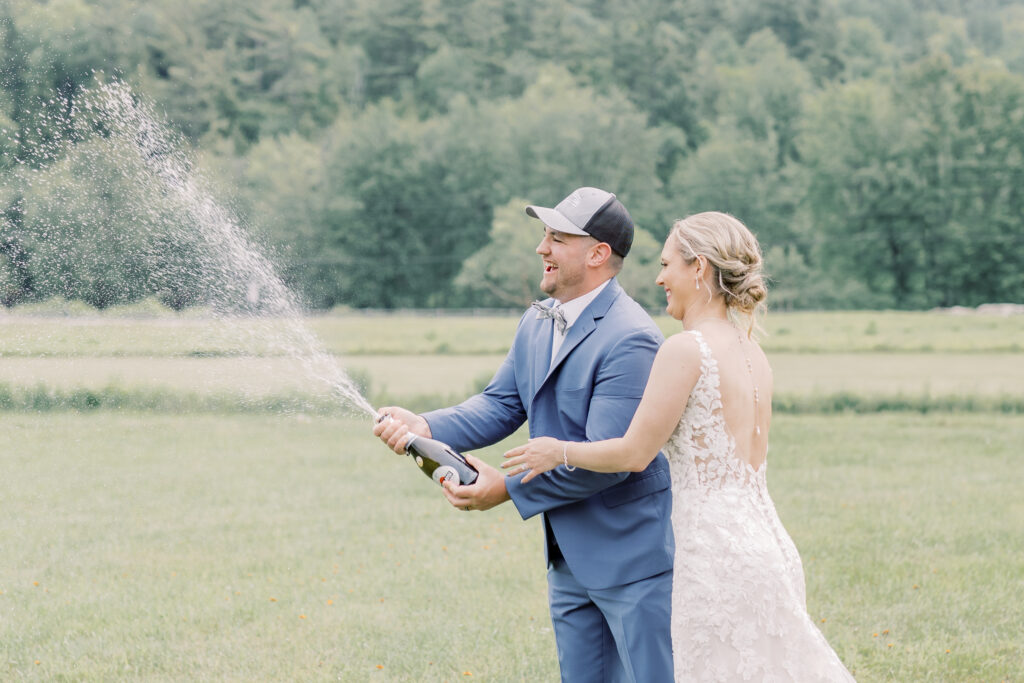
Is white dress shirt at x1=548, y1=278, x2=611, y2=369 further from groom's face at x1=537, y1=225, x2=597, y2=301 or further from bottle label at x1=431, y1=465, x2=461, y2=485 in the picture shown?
bottle label at x1=431, y1=465, x2=461, y2=485

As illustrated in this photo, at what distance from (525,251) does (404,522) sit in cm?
4349

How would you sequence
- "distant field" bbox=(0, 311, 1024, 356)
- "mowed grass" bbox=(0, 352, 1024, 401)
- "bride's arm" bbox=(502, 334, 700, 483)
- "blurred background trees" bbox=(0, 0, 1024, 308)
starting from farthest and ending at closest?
"blurred background trees" bbox=(0, 0, 1024, 308), "mowed grass" bbox=(0, 352, 1024, 401), "distant field" bbox=(0, 311, 1024, 356), "bride's arm" bbox=(502, 334, 700, 483)

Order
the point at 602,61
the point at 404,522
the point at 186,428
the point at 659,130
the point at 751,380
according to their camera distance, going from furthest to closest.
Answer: the point at 602,61, the point at 659,130, the point at 186,428, the point at 404,522, the point at 751,380

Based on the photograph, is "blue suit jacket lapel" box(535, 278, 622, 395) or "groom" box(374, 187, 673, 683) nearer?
"groom" box(374, 187, 673, 683)

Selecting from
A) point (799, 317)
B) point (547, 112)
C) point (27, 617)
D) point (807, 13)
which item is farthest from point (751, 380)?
point (807, 13)

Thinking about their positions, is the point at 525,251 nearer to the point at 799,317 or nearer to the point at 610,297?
the point at 799,317

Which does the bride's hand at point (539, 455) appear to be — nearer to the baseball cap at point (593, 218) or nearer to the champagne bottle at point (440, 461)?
the champagne bottle at point (440, 461)

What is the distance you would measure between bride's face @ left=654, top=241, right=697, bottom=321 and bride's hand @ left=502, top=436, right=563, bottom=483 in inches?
24.3

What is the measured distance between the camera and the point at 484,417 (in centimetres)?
448

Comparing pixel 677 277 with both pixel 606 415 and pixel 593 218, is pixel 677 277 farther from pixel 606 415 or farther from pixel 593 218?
pixel 606 415

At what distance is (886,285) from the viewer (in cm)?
6166

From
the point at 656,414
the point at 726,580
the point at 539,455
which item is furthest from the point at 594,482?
the point at 726,580

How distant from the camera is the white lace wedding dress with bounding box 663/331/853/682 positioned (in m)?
3.51

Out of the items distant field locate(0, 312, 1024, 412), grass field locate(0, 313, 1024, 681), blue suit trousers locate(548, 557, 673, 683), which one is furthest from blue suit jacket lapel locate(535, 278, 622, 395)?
distant field locate(0, 312, 1024, 412)
